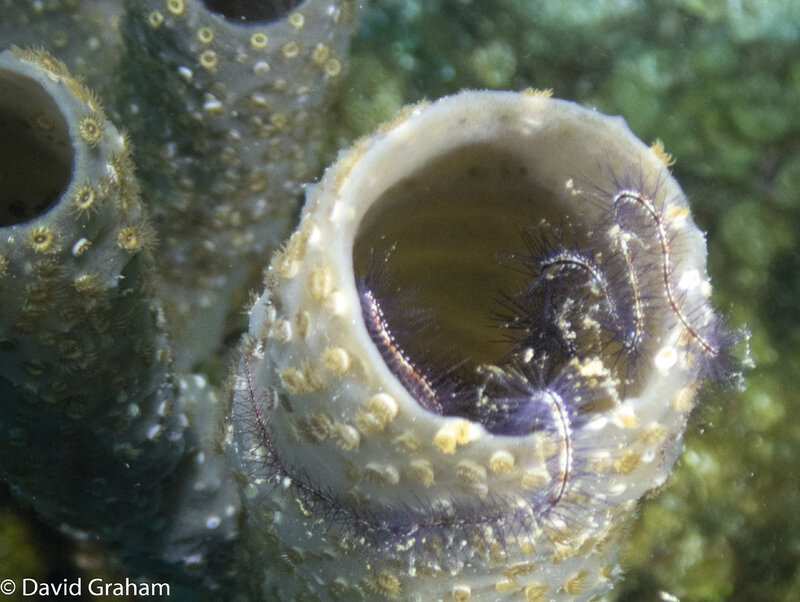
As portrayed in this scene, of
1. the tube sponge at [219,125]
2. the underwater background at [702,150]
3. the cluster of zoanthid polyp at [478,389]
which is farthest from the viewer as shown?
the tube sponge at [219,125]

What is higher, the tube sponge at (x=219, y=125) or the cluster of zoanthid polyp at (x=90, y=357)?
the tube sponge at (x=219, y=125)

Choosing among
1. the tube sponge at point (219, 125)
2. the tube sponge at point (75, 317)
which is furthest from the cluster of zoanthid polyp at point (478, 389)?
the tube sponge at point (219, 125)

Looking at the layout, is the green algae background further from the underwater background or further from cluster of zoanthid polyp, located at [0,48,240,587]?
cluster of zoanthid polyp, located at [0,48,240,587]

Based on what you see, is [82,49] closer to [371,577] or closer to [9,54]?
[9,54]

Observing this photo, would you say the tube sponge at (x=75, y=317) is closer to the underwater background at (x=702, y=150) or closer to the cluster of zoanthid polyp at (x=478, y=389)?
the cluster of zoanthid polyp at (x=478, y=389)

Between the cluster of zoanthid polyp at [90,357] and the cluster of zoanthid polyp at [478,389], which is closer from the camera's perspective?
the cluster of zoanthid polyp at [478,389]

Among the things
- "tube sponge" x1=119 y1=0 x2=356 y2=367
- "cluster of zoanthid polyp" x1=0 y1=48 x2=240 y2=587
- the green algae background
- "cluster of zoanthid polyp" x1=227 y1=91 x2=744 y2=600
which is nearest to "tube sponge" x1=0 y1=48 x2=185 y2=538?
"cluster of zoanthid polyp" x1=0 y1=48 x2=240 y2=587

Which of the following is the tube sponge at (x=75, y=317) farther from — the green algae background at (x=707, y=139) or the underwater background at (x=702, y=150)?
the green algae background at (x=707, y=139)

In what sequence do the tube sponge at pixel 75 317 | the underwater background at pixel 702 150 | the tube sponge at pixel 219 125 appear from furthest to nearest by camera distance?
the tube sponge at pixel 219 125 < the underwater background at pixel 702 150 < the tube sponge at pixel 75 317
